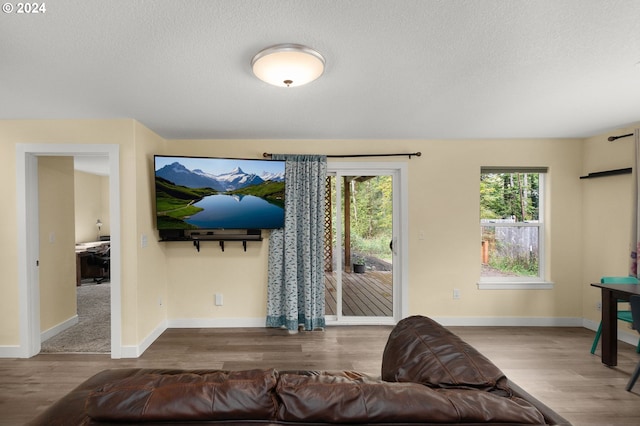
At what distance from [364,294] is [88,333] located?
344 cm

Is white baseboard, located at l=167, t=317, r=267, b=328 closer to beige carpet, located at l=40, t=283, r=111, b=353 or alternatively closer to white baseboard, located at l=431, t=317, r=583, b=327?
beige carpet, located at l=40, t=283, r=111, b=353

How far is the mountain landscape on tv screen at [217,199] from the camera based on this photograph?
3.40 meters

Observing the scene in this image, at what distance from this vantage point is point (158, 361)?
292 cm

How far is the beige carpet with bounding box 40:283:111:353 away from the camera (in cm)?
320

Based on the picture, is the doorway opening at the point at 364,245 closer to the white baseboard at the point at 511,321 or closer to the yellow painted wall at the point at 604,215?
the white baseboard at the point at 511,321

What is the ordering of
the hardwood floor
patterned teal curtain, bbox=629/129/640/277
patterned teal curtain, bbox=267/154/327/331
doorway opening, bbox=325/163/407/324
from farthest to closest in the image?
doorway opening, bbox=325/163/407/324 → patterned teal curtain, bbox=267/154/327/331 → patterned teal curtain, bbox=629/129/640/277 → the hardwood floor

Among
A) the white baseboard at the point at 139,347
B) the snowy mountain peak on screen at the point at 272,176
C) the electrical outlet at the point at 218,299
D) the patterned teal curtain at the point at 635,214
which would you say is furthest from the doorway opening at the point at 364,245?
the patterned teal curtain at the point at 635,214

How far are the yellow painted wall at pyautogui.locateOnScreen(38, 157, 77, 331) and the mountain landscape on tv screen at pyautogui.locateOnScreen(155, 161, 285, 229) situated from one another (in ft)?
4.38

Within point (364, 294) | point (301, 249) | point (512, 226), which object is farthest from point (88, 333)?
point (512, 226)

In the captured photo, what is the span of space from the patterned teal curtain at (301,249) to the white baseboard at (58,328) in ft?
8.20

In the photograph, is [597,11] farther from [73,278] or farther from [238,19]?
[73,278]

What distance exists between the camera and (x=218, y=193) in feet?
11.6

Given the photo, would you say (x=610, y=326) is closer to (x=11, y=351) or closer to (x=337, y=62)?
(x=337, y=62)

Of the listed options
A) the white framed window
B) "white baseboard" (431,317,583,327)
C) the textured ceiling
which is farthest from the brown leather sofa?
the white framed window
